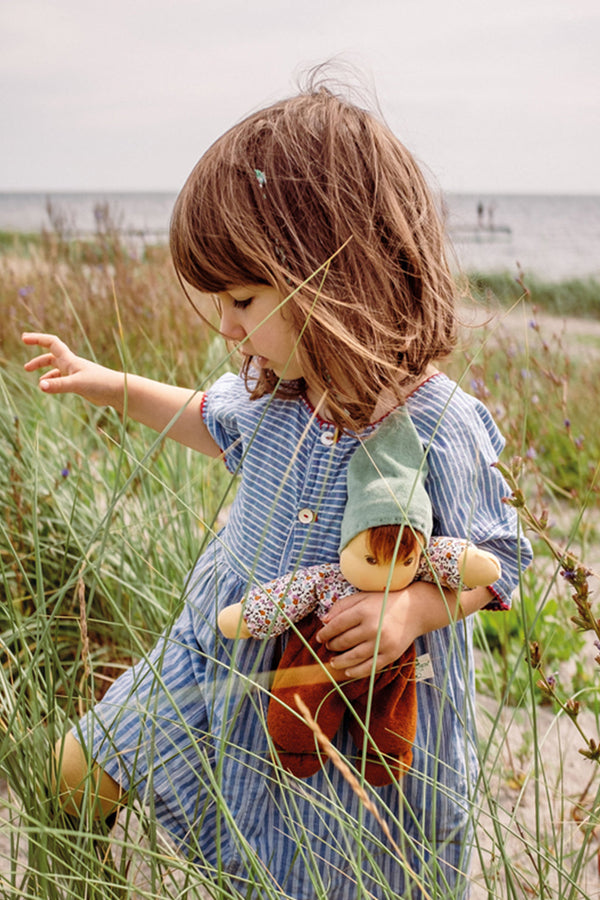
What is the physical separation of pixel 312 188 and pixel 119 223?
4.29 metres

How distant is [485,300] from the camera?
4.90 ft

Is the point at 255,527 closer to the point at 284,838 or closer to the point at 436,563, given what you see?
the point at 436,563

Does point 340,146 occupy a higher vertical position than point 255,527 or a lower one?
higher

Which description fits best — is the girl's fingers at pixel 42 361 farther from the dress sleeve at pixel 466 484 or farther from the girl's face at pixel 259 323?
the dress sleeve at pixel 466 484

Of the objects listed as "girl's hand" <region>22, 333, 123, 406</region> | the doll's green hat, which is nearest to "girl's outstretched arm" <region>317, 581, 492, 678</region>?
the doll's green hat

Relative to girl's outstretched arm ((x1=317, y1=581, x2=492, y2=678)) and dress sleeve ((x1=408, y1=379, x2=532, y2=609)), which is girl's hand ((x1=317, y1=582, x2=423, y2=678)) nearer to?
girl's outstretched arm ((x1=317, y1=581, x2=492, y2=678))

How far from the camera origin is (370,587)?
1211 millimetres

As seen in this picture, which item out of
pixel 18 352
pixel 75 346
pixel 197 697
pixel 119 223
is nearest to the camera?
pixel 197 697

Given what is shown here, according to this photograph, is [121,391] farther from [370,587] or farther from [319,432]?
[370,587]

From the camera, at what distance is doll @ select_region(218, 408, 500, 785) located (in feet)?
3.89

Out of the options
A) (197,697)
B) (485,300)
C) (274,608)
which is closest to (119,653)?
(197,697)

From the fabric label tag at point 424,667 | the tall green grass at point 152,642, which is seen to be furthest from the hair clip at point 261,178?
the fabric label tag at point 424,667

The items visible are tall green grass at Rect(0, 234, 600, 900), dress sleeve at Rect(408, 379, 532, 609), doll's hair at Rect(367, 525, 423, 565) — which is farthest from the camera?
dress sleeve at Rect(408, 379, 532, 609)

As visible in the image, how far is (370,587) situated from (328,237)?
1.83 ft
